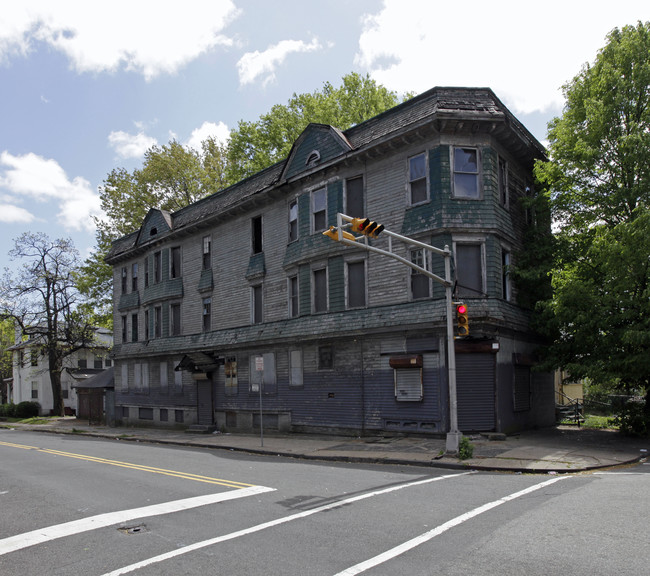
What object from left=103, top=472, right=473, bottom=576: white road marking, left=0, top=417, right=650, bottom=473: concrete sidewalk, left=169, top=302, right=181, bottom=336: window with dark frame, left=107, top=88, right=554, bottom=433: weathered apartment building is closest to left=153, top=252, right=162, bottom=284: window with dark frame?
left=169, top=302, right=181, bottom=336: window with dark frame

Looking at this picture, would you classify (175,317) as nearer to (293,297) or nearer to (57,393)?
(293,297)

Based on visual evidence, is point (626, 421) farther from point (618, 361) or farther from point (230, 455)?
point (230, 455)

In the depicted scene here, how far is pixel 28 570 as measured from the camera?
21.6ft

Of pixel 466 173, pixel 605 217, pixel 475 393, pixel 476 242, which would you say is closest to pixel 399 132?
pixel 466 173

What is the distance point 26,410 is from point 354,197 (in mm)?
47083

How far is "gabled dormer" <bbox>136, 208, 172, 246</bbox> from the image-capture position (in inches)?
1288

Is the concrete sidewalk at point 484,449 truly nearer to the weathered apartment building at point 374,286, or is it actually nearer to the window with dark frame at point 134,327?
the weathered apartment building at point 374,286

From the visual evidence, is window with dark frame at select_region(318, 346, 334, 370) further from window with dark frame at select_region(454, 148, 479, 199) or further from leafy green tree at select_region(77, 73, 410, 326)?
leafy green tree at select_region(77, 73, 410, 326)

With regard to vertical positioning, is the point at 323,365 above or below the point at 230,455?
above

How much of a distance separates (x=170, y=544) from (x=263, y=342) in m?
17.8

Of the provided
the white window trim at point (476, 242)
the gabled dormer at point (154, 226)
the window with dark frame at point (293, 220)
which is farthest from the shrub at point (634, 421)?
the gabled dormer at point (154, 226)

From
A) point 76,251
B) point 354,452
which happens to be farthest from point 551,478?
point 76,251

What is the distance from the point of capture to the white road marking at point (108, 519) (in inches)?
308

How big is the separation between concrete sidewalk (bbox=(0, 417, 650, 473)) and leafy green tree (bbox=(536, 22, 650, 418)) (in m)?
2.20
